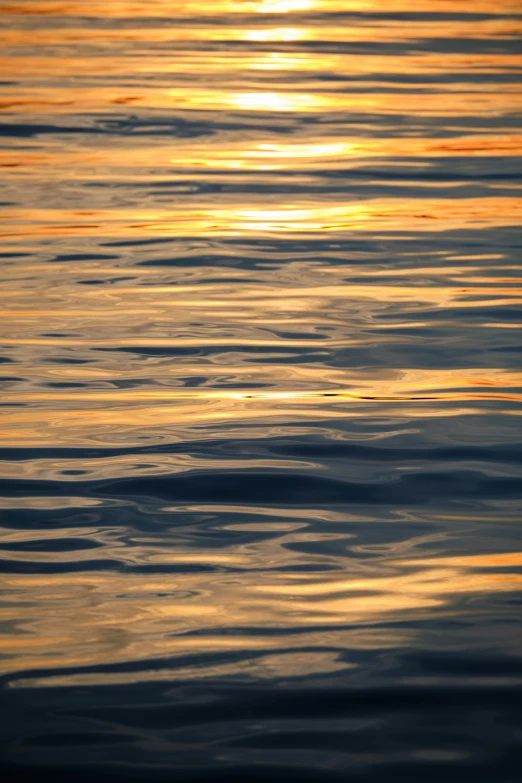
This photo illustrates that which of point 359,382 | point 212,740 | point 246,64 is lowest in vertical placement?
point 212,740

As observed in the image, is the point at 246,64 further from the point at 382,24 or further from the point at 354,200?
the point at 354,200

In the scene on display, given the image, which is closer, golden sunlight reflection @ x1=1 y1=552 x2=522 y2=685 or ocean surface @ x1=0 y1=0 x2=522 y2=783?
ocean surface @ x1=0 y1=0 x2=522 y2=783

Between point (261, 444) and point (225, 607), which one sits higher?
point (261, 444)

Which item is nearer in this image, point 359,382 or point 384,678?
point 384,678

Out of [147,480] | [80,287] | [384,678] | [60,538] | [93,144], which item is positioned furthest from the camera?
[93,144]

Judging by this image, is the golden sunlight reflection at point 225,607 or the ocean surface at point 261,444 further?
the golden sunlight reflection at point 225,607

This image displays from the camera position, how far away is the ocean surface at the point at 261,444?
2.16m

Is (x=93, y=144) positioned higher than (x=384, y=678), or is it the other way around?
(x=93, y=144)

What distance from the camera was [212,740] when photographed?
208 centimetres

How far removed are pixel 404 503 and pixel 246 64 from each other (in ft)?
24.9

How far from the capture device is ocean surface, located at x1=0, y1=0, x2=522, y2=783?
216 centimetres

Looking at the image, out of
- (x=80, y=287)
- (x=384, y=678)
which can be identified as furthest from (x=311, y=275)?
(x=384, y=678)

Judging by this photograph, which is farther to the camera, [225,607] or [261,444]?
[261,444]

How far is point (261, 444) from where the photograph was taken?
346 cm
